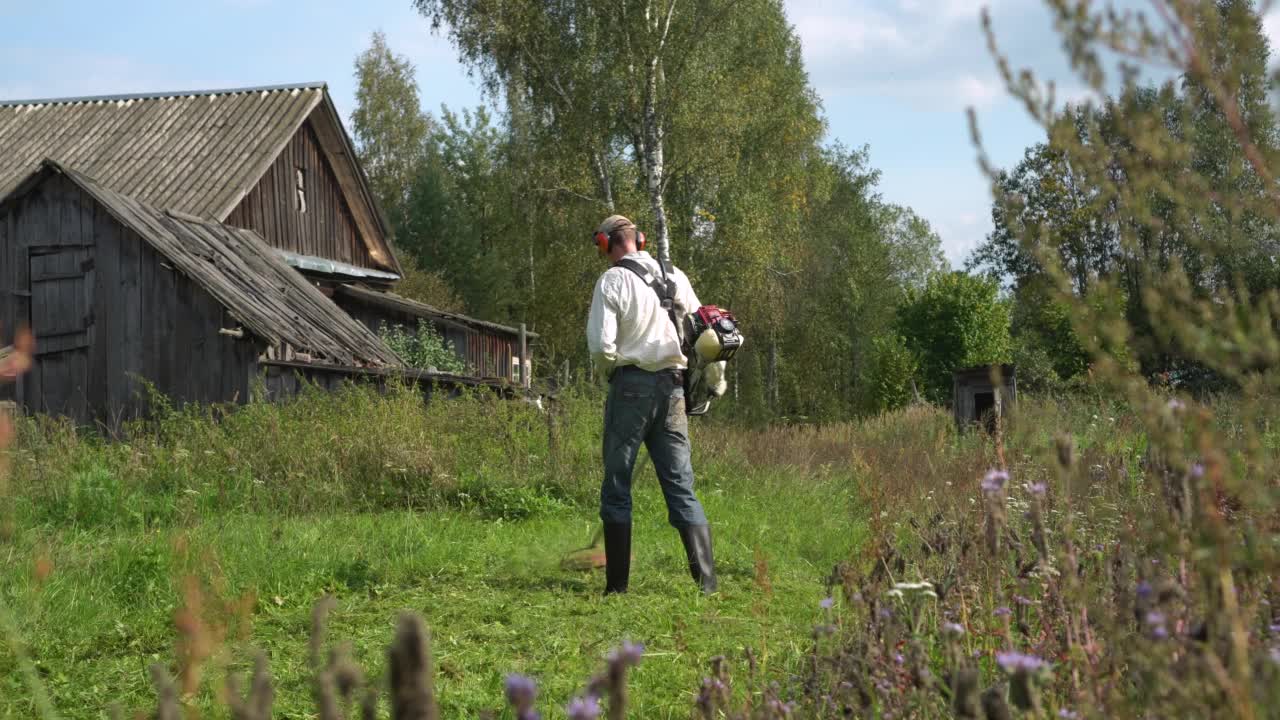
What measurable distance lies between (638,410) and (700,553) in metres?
0.83

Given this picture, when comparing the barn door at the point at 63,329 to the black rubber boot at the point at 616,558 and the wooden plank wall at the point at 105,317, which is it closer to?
the wooden plank wall at the point at 105,317

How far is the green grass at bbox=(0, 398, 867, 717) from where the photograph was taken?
483 centimetres

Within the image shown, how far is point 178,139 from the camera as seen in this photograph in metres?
23.7

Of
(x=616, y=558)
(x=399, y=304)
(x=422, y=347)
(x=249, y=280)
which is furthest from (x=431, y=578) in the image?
(x=399, y=304)

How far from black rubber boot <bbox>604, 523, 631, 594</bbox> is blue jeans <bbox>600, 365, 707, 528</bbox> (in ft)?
0.17

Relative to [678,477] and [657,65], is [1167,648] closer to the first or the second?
[678,477]

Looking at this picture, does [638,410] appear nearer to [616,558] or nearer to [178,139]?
[616,558]

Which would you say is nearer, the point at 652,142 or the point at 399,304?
the point at 652,142

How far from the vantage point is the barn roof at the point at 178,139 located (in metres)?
22.3

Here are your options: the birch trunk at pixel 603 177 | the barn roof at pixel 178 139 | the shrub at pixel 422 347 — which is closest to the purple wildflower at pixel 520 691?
the barn roof at pixel 178 139

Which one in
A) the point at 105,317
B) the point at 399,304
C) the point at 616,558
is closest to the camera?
the point at 616,558

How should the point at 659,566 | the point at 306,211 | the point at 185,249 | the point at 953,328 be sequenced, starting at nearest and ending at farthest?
the point at 659,566, the point at 185,249, the point at 306,211, the point at 953,328

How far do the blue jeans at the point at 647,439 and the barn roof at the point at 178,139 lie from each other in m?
16.5

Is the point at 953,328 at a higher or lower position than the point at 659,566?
higher
